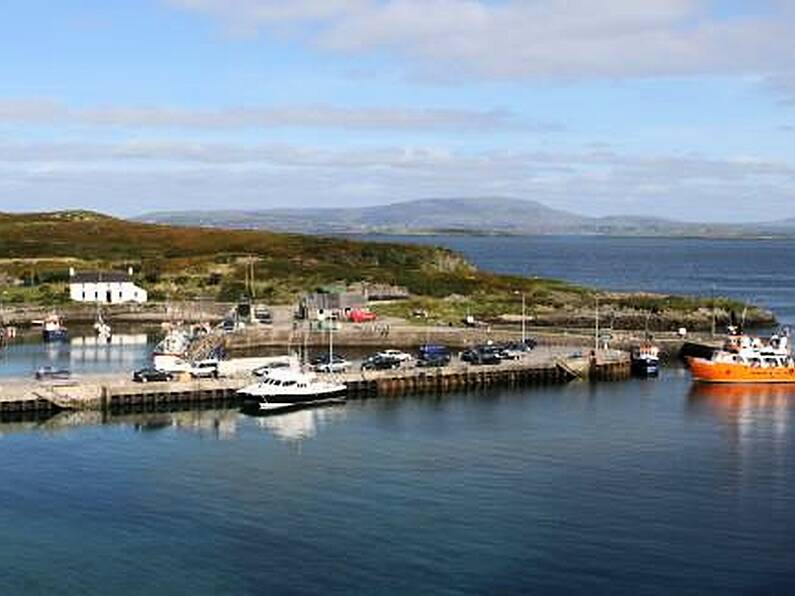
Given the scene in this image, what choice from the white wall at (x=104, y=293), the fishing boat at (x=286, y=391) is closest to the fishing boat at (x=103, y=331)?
the white wall at (x=104, y=293)

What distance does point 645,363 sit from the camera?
306 feet

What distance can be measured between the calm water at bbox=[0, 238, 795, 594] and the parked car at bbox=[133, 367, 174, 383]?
468 cm

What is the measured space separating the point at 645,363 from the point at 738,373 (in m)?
7.05

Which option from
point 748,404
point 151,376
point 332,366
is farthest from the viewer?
point 332,366

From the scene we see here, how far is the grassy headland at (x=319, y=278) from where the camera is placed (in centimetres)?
13212

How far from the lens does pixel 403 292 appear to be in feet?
459

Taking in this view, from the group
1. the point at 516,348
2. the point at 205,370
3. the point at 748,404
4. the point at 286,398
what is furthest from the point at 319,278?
the point at 748,404

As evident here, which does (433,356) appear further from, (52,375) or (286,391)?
(52,375)

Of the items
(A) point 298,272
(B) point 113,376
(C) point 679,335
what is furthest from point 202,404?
(A) point 298,272

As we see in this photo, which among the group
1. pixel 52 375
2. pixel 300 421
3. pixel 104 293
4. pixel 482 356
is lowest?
pixel 300 421

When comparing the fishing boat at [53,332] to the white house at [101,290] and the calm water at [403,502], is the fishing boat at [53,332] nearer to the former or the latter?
the white house at [101,290]

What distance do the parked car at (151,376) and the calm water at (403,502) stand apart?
15.3 ft

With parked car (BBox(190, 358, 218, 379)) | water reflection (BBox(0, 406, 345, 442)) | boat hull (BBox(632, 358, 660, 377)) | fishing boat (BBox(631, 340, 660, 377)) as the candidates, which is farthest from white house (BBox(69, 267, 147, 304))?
water reflection (BBox(0, 406, 345, 442))

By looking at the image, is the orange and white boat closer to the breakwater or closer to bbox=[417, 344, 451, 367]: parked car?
the breakwater
